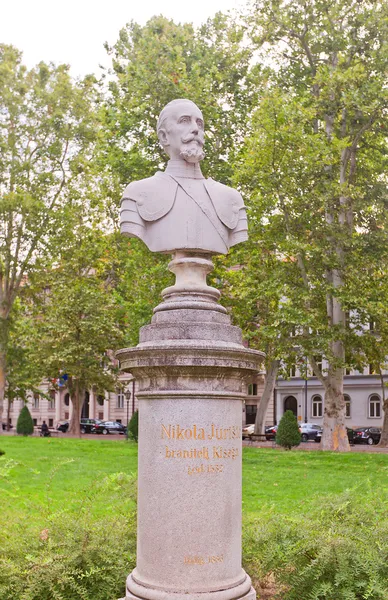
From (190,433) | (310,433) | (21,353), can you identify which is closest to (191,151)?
(190,433)

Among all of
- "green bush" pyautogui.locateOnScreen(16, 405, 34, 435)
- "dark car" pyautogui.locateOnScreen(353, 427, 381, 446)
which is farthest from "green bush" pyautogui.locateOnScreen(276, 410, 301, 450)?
"green bush" pyautogui.locateOnScreen(16, 405, 34, 435)

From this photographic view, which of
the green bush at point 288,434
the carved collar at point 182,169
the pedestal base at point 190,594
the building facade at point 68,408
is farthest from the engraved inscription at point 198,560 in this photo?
the building facade at point 68,408

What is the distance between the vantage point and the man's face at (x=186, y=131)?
6176mm

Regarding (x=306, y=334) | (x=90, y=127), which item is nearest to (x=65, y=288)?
(x=90, y=127)

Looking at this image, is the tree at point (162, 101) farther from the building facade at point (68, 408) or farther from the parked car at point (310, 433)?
the building facade at point (68, 408)

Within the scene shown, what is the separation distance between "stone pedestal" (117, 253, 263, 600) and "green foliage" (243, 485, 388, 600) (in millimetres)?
1032

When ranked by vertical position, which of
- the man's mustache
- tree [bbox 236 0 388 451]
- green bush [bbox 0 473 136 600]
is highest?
tree [bbox 236 0 388 451]

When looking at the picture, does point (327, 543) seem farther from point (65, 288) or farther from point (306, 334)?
point (65, 288)

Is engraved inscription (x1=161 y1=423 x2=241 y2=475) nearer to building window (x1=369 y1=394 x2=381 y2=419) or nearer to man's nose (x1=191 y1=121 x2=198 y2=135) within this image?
man's nose (x1=191 y1=121 x2=198 y2=135)

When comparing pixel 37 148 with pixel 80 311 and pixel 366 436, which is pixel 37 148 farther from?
pixel 366 436

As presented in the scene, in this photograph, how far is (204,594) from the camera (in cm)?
545

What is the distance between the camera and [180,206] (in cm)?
614

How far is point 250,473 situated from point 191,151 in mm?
13132

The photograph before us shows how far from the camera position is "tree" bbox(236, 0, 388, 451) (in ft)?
76.2
